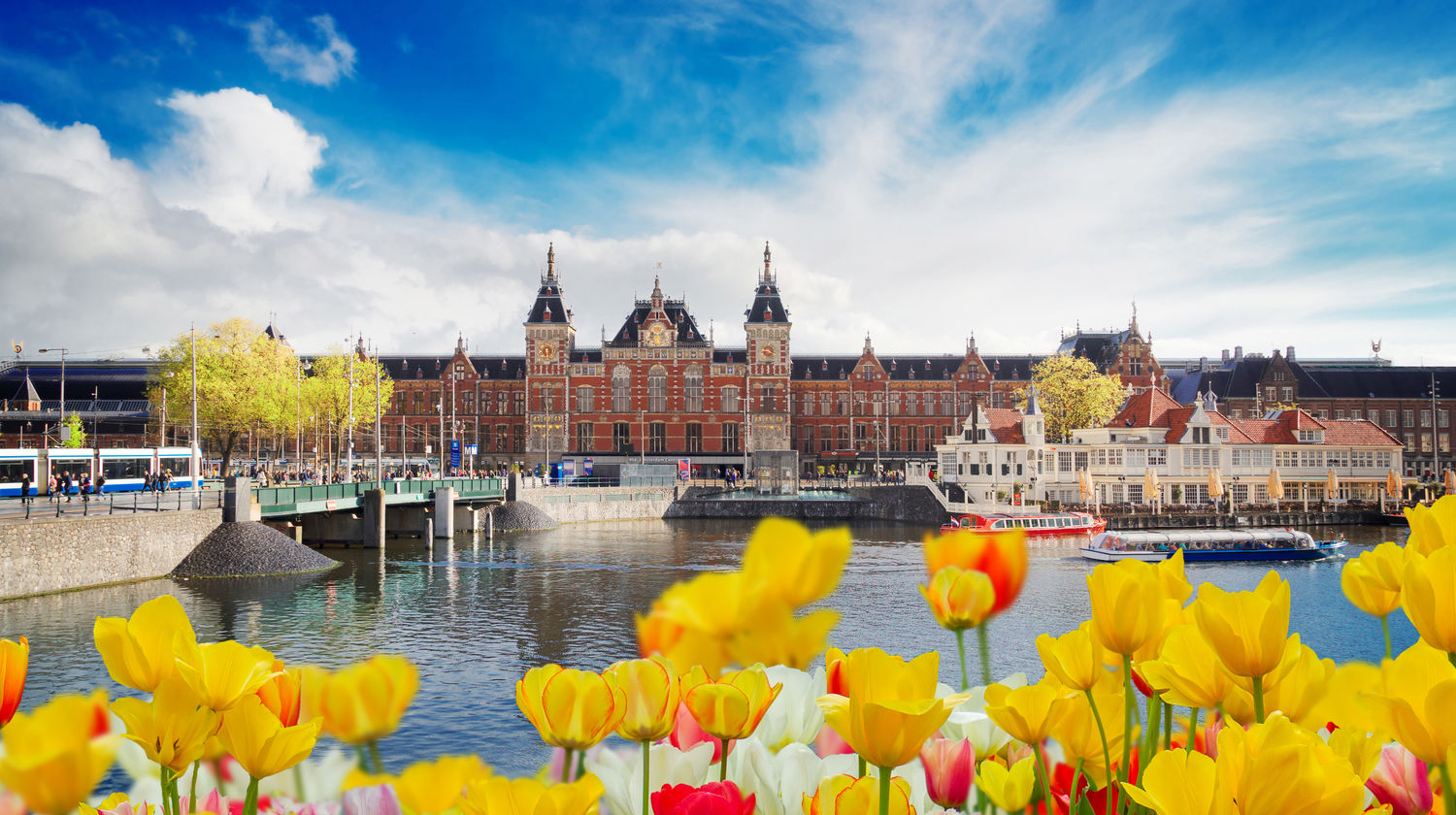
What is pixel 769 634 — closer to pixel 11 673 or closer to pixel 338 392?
pixel 11 673

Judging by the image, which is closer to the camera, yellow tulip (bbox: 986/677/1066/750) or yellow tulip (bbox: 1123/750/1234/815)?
yellow tulip (bbox: 1123/750/1234/815)

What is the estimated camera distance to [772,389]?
2734 inches

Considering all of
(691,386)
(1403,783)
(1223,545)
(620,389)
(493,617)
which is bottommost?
(493,617)

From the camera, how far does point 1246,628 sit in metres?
1.24

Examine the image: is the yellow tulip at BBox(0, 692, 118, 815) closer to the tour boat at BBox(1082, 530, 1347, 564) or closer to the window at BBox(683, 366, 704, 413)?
the tour boat at BBox(1082, 530, 1347, 564)

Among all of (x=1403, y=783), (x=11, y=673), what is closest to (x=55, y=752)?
(x=11, y=673)

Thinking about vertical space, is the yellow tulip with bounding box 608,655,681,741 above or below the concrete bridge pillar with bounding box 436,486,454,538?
above

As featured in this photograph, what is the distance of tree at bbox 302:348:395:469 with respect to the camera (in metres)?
53.9

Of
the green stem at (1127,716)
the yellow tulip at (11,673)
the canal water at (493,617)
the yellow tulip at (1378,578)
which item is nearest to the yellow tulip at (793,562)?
the green stem at (1127,716)

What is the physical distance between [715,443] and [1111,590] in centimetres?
Result: 6877

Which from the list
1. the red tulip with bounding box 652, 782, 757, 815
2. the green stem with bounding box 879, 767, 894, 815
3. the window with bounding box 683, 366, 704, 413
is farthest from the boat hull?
the window with bounding box 683, 366, 704, 413

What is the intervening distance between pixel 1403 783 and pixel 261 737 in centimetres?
180

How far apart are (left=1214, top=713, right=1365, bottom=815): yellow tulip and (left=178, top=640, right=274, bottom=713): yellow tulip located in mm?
1138

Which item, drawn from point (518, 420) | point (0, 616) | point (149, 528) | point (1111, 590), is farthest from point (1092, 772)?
point (518, 420)
